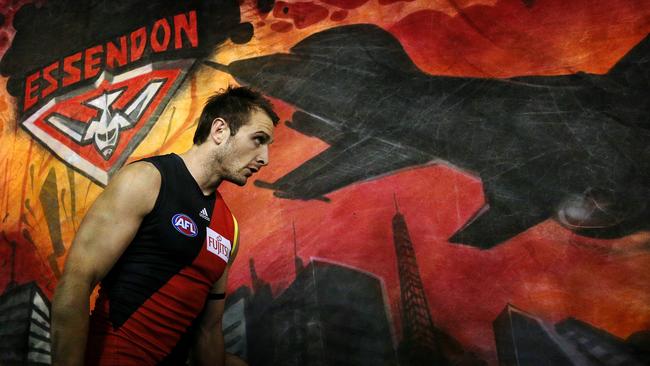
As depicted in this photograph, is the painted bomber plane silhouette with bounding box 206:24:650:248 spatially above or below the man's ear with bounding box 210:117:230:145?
below

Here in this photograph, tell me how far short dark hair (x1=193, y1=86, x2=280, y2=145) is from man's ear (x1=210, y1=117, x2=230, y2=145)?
2cm

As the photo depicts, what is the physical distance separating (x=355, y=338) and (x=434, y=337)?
1.30 ft

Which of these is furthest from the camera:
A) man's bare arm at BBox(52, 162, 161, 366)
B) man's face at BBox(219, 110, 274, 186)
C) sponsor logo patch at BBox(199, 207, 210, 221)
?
man's face at BBox(219, 110, 274, 186)

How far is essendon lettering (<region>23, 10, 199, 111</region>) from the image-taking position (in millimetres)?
3963

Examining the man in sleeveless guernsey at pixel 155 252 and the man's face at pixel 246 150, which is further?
the man's face at pixel 246 150

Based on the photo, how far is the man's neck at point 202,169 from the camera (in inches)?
94.2

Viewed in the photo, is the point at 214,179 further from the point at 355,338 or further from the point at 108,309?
the point at 355,338

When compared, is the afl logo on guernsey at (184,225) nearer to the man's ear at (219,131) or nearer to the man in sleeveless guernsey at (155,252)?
the man in sleeveless guernsey at (155,252)

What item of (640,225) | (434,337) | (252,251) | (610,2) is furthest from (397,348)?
(610,2)

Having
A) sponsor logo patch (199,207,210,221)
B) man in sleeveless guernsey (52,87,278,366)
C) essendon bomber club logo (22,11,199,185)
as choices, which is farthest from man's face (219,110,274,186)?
essendon bomber club logo (22,11,199,185)

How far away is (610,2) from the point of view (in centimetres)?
301

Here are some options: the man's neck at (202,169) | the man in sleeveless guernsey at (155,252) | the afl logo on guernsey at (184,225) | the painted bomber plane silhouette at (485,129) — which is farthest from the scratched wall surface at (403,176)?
the afl logo on guernsey at (184,225)

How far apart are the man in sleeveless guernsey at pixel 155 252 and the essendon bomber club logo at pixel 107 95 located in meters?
1.49

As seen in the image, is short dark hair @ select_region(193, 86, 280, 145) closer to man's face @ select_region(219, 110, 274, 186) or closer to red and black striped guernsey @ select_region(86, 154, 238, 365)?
man's face @ select_region(219, 110, 274, 186)
